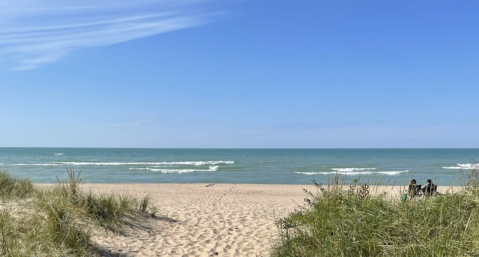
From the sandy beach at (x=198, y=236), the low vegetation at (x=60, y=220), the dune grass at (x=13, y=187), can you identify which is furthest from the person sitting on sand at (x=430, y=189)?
the dune grass at (x=13, y=187)

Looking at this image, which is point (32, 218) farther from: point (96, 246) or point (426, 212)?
point (426, 212)

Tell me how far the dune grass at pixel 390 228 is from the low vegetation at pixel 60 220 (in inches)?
112

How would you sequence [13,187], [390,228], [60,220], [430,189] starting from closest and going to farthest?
[390,228], [60,220], [430,189], [13,187]

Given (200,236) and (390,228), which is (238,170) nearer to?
(200,236)

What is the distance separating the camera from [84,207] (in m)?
6.52

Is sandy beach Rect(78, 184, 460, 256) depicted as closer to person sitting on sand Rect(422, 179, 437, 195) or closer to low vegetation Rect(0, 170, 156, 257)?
person sitting on sand Rect(422, 179, 437, 195)

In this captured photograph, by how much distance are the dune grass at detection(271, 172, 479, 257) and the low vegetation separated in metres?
2.85

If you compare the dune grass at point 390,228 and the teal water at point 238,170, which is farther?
the teal water at point 238,170

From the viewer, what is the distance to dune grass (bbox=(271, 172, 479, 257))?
11.3 feet

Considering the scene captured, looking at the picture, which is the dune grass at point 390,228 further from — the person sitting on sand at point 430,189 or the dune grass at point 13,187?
the dune grass at point 13,187

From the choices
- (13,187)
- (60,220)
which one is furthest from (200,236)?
(13,187)

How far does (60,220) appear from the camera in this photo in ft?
17.1

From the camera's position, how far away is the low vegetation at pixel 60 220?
14.8 ft

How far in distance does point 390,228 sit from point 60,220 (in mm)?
4421
